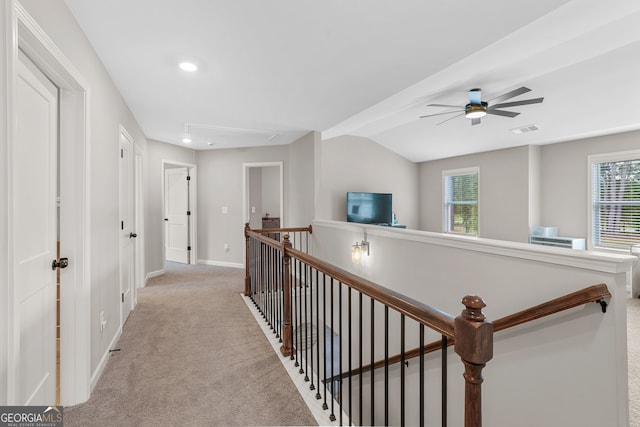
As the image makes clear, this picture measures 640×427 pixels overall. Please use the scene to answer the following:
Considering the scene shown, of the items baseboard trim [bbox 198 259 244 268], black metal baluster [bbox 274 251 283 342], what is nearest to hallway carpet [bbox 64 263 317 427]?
black metal baluster [bbox 274 251 283 342]

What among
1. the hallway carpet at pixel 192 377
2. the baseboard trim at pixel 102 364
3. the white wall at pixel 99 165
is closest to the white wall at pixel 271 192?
the hallway carpet at pixel 192 377

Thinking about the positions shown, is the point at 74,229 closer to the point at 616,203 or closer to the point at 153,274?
the point at 153,274

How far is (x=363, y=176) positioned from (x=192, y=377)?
4903 millimetres

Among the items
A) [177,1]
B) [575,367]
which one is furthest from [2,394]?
[575,367]

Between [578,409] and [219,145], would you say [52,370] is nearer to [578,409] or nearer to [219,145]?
[578,409]

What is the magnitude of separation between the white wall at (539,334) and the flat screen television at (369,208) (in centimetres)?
307

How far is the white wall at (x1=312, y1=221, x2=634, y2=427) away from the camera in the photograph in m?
1.54

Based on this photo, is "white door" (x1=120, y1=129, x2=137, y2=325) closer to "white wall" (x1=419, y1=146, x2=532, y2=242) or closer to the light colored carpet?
the light colored carpet

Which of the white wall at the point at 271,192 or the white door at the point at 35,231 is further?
the white wall at the point at 271,192

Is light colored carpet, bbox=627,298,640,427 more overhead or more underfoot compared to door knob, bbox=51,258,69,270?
more underfoot

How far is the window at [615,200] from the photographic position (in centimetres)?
467

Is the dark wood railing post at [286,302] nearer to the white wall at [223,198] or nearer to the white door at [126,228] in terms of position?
the white door at [126,228]

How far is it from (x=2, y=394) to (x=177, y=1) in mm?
2052

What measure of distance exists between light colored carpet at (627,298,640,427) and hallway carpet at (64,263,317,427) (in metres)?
2.16
